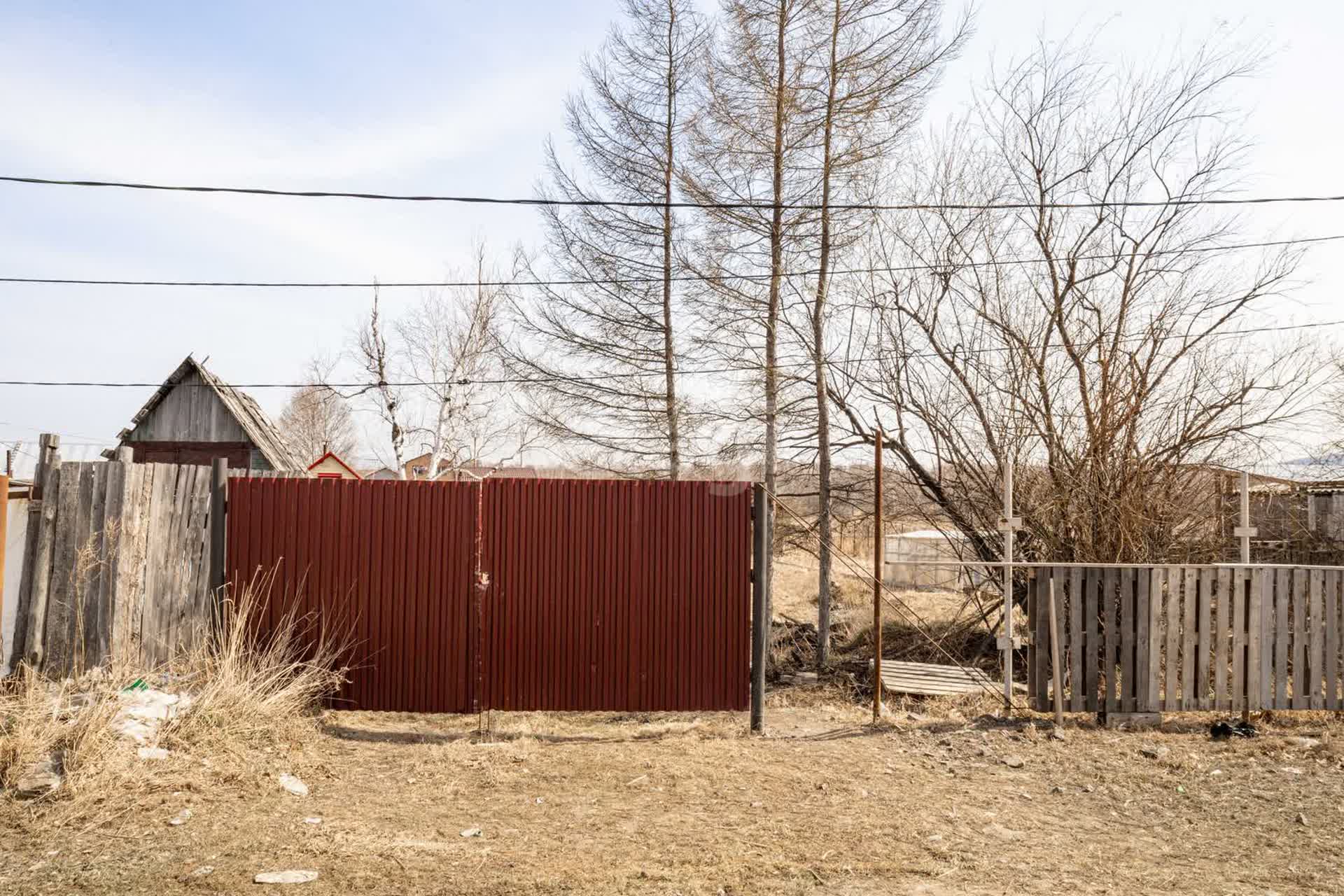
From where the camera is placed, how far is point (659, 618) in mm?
6828

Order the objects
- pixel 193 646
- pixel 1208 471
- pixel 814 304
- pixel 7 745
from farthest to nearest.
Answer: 1. pixel 814 304
2. pixel 1208 471
3. pixel 193 646
4. pixel 7 745

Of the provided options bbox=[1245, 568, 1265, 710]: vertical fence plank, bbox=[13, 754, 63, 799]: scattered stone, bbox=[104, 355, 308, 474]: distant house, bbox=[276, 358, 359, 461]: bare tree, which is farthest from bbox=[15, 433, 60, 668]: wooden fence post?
bbox=[276, 358, 359, 461]: bare tree

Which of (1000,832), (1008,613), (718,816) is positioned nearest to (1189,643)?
(1008,613)

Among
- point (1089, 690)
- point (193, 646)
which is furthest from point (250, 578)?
point (1089, 690)

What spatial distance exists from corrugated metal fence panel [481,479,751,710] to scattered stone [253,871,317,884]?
2.80 meters

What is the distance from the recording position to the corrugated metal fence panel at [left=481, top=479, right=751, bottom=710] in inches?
268

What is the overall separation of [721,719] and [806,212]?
807 centimetres

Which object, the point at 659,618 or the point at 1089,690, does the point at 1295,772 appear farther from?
the point at 659,618

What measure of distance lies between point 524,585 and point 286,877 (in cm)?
305

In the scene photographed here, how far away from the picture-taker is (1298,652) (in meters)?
7.27

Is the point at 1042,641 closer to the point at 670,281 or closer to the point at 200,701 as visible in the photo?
the point at 200,701

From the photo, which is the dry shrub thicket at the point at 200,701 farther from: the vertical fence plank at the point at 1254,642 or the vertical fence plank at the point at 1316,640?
the vertical fence plank at the point at 1316,640

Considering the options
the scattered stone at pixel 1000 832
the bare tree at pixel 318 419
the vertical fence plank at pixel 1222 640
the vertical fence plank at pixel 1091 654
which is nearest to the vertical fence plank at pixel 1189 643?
the vertical fence plank at pixel 1222 640

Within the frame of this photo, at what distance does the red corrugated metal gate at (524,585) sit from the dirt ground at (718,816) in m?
0.39
